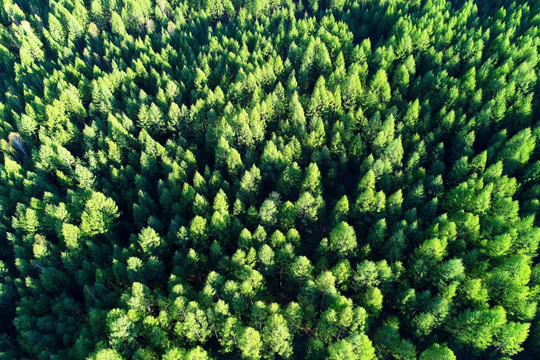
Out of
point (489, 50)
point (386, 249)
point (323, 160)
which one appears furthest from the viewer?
point (489, 50)

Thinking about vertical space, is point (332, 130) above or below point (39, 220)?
above

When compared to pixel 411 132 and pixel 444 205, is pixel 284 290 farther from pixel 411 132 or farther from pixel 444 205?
pixel 411 132

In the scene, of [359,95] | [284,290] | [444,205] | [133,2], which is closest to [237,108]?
[359,95]

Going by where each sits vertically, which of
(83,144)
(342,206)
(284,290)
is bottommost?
(284,290)

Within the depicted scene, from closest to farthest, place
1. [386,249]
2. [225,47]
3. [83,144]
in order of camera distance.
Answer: [386,249] < [83,144] < [225,47]

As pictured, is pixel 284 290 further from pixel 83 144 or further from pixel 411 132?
pixel 83 144

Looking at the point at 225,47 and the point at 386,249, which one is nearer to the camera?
the point at 386,249
